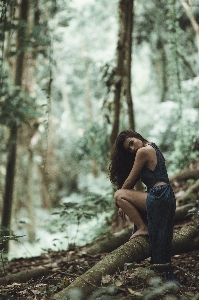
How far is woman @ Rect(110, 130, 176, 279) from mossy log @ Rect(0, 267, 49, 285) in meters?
1.19

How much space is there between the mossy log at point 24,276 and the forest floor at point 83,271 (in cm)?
8

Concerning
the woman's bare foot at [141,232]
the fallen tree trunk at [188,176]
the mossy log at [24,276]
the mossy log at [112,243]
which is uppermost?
the fallen tree trunk at [188,176]

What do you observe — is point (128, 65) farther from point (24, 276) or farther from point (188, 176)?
point (24, 276)

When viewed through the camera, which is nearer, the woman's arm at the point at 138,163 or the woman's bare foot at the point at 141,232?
the woman's arm at the point at 138,163

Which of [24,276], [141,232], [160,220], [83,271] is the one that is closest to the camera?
[160,220]

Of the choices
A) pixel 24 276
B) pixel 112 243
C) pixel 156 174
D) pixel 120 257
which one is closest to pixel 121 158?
pixel 156 174

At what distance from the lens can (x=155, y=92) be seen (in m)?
16.7

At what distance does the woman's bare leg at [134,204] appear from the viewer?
342cm

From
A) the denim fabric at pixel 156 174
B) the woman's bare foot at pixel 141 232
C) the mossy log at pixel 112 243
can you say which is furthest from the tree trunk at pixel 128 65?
the woman's bare foot at pixel 141 232

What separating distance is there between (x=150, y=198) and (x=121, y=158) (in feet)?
1.89

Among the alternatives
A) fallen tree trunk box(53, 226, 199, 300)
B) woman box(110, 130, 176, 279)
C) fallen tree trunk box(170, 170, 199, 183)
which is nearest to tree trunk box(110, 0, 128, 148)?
fallen tree trunk box(170, 170, 199, 183)

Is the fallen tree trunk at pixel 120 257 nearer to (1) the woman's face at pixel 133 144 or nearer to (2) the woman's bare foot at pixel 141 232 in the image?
(2) the woman's bare foot at pixel 141 232

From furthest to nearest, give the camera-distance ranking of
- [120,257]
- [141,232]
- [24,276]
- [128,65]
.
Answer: [128,65] → [24,276] → [141,232] → [120,257]

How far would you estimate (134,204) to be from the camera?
11.3ft
